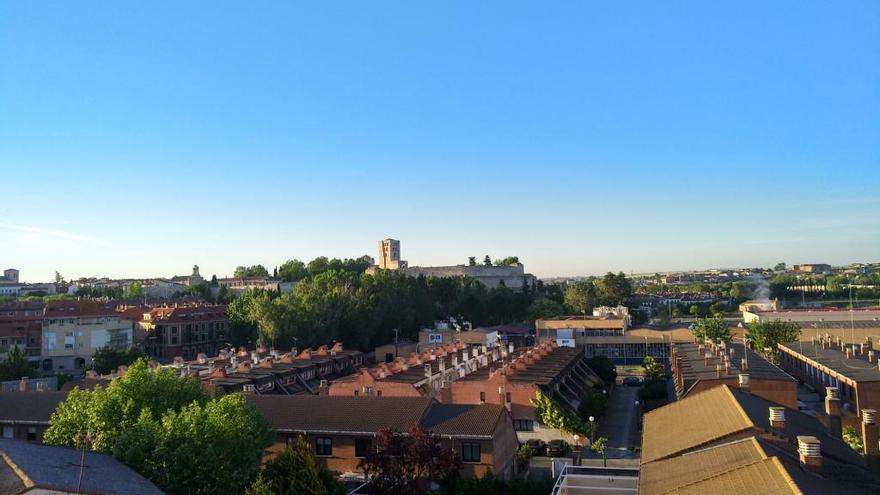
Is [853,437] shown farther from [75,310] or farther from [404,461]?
[75,310]

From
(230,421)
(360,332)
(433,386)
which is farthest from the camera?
(360,332)

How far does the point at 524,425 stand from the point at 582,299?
67.8 meters

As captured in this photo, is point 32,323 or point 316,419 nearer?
point 316,419

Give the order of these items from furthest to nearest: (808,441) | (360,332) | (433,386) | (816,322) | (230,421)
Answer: (360,332)
(816,322)
(433,386)
(230,421)
(808,441)

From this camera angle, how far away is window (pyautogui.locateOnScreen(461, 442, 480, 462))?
24.7m

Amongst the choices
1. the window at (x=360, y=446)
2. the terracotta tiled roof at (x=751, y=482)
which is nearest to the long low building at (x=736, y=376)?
the window at (x=360, y=446)

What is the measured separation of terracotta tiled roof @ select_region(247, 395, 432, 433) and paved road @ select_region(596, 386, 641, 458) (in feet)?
32.3

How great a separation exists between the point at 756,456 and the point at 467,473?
12453 millimetres

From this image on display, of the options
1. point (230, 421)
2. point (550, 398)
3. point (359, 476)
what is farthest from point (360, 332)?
point (230, 421)

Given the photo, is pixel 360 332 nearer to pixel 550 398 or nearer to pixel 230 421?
pixel 550 398

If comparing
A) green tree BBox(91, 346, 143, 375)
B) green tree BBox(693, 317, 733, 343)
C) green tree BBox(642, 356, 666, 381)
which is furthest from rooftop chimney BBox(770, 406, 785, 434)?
green tree BBox(91, 346, 143, 375)

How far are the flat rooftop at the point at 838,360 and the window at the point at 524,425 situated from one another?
1496 cm

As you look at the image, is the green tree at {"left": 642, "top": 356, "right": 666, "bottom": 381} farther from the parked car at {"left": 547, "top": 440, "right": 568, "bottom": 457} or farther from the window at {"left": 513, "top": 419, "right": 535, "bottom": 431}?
the parked car at {"left": 547, "top": 440, "right": 568, "bottom": 457}

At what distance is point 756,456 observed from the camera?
13852 millimetres
